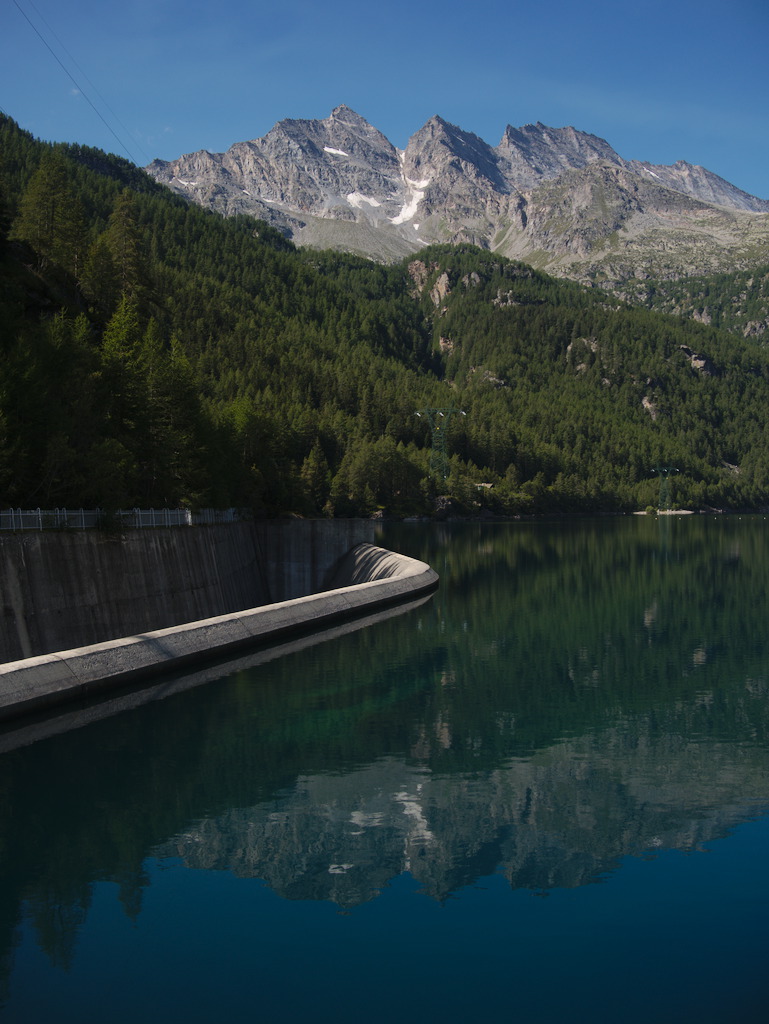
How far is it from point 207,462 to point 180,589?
2114cm

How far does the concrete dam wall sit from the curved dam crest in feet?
6.51

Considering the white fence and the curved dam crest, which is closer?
the curved dam crest

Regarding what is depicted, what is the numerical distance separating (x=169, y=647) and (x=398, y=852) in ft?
67.7

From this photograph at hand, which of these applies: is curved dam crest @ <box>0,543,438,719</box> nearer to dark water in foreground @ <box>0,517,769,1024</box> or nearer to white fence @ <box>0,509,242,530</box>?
dark water in foreground @ <box>0,517,769,1024</box>

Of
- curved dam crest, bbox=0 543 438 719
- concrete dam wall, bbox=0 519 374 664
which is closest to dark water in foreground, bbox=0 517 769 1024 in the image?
curved dam crest, bbox=0 543 438 719

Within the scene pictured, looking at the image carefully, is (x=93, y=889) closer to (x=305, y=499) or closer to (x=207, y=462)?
(x=207, y=462)

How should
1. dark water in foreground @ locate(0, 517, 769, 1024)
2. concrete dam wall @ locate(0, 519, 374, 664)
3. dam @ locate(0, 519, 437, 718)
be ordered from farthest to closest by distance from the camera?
concrete dam wall @ locate(0, 519, 374, 664)
dam @ locate(0, 519, 437, 718)
dark water in foreground @ locate(0, 517, 769, 1024)

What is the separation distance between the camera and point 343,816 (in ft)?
68.3

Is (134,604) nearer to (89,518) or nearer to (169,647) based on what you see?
(89,518)

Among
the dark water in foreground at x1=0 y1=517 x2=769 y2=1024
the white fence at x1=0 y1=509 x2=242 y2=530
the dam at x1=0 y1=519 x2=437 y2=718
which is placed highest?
the white fence at x1=0 y1=509 x2=242 y2=530

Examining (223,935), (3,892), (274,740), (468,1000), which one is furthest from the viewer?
(274,740)

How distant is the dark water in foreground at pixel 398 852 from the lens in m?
13.9

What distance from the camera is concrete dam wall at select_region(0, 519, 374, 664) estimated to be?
34656mm

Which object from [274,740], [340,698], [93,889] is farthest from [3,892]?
[340,698]
